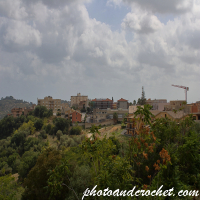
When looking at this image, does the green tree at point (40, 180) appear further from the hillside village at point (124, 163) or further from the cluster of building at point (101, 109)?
the cluster of building at point (101, 109)

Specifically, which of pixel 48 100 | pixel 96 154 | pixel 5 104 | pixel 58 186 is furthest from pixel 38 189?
pixel 5 104

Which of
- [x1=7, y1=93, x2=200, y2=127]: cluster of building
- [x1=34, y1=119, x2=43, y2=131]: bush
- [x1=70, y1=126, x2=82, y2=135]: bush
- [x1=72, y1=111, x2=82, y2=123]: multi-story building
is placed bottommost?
[x1=70, y1=126, x2=82, y2=135]: bush

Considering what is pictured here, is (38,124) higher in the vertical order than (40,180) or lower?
higher

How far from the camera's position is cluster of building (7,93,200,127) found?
3503 cm

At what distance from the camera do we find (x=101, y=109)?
211ft

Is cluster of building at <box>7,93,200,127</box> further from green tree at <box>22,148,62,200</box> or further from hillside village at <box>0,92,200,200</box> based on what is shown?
green tree at <box>22,148,62,200</box>

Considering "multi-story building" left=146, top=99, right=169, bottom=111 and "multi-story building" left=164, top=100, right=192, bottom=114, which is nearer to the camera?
"multi-story building" left=164, top=100, right=192, bottom=114

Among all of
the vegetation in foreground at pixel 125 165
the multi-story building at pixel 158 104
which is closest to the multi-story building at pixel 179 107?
the multi-story building at pixel 158 104

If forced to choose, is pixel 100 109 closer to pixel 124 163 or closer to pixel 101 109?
pixel 101 109

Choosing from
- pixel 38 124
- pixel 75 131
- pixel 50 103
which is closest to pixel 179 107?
pixel 75 131

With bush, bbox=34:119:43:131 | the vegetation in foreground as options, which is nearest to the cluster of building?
bush, bbox=34:119:43:131

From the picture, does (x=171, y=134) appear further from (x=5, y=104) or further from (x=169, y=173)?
(x=5, y=104)

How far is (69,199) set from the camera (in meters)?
11.5

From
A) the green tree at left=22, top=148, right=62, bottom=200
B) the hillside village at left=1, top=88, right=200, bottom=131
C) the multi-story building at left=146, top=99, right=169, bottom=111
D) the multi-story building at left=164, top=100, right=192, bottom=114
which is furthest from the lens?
the multi-story building at left=146, top=99, right=169, bottom=111
